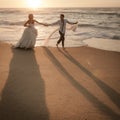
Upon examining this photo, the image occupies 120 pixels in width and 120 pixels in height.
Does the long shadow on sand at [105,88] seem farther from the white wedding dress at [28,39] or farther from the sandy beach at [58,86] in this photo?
the white wedding dress at [28,39]

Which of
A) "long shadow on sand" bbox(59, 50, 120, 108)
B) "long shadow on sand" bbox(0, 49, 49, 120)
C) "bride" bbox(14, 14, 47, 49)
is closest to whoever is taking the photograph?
"long shadow on sand" bbox(0, 49, 49, 120)

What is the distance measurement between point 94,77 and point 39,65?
2.47m

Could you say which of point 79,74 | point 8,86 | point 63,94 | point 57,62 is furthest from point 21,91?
point 57,62

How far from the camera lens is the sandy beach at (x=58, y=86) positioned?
6.93m

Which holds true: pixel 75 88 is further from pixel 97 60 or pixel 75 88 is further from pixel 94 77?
pixel 97 60

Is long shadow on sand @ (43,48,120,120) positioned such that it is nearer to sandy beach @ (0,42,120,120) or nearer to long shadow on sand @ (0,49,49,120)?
sandy beach @ (0,42,120,120)

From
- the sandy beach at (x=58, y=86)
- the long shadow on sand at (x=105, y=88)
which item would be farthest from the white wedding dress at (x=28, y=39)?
the long shadow on sand at (x=105, y=88)

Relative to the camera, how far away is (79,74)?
10.3 m

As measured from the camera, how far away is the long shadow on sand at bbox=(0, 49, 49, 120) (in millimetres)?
6707

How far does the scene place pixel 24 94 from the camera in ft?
26.2

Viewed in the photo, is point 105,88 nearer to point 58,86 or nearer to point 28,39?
point 58,86

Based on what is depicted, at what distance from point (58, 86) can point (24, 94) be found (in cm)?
125

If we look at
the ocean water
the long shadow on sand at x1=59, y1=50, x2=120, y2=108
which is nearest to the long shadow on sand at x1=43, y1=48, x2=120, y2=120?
the long shadow on sand at x1=59, y1=50, x2=120, y2=108

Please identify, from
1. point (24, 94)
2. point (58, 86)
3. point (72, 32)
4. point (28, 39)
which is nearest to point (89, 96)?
point (58, 86)
